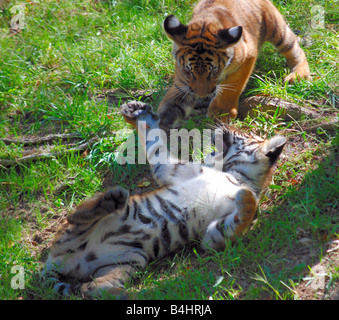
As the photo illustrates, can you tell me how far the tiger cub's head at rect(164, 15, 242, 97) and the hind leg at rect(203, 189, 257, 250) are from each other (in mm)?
1546

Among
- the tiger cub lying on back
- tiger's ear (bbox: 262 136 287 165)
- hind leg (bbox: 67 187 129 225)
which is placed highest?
tiger's ear (bbox: 262 136 287 165)

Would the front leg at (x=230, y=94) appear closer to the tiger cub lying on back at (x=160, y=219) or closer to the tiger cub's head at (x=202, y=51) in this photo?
the tiger cub's head at (x=202, y=51)

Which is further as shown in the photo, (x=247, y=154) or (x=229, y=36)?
(x=229, y=36)

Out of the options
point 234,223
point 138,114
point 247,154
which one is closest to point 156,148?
point 138,114

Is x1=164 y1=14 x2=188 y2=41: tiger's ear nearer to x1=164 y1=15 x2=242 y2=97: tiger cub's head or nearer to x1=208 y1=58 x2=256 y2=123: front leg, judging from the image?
x1=164 y1=15 x2=242 y2=97: tiger cub's head

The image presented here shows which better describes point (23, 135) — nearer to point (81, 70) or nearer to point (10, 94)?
point (10, 94)

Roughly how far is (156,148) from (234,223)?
4.26 feet

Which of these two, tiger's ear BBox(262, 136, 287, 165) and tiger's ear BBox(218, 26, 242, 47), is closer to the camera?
tiger's ear BBox(262, 136, 287, 165)

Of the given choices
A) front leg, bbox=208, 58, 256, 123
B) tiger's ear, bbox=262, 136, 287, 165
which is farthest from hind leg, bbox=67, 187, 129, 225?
front leg, bbox=208, 58, 256, 123

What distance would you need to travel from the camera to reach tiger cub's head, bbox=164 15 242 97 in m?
4.43

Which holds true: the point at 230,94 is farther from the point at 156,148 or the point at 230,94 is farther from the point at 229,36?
the point at 156,148

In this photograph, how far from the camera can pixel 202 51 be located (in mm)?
Result: 4445

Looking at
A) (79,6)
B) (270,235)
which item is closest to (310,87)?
(270,235)

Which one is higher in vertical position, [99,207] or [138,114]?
[138,114]
